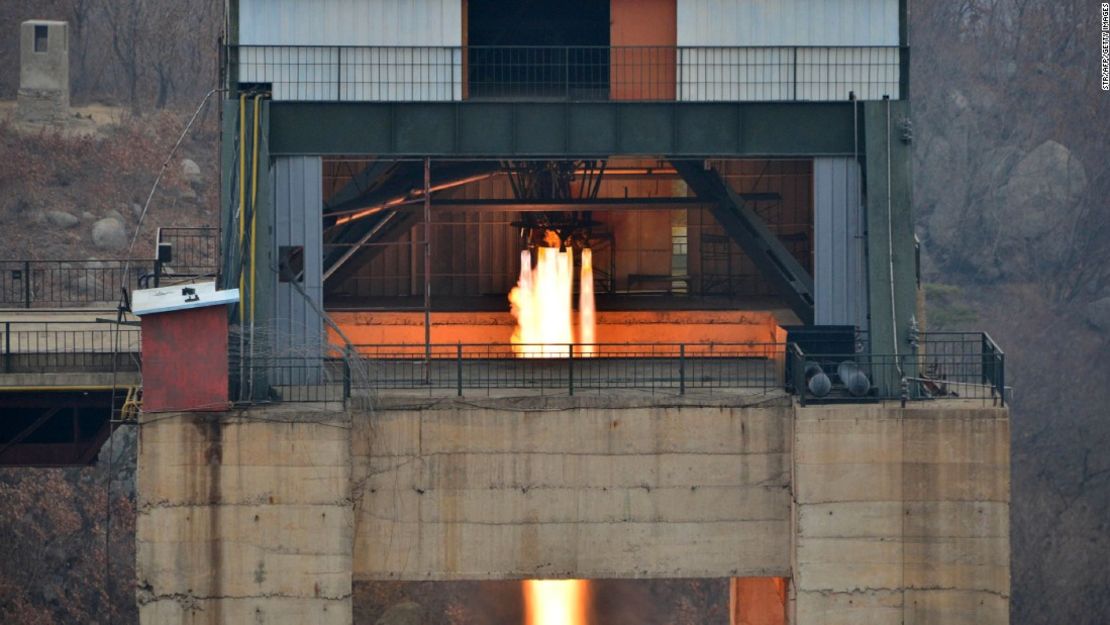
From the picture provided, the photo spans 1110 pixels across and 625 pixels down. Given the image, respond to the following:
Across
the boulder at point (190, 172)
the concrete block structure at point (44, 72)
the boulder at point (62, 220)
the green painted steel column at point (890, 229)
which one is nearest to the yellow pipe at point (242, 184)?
the green painted steel column at point (890, 229)

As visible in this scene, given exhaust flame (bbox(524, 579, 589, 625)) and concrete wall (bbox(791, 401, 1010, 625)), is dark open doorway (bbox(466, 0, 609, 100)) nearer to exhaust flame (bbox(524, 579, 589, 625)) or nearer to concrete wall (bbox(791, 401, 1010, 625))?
concrete wall (bbox(791, 401, 1010, 625))

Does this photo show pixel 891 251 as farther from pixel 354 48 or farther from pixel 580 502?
pixel 354 48

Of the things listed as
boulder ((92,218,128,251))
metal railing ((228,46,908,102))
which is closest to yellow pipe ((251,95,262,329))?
metal railing ((228,46,908,102))

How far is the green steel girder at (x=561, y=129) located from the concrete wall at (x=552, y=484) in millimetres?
5398

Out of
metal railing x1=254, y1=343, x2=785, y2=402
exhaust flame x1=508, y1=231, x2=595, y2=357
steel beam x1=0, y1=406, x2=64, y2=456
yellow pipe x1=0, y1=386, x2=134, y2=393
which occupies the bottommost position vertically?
steel beam x1=0, y1=406, x2=64, y2=456

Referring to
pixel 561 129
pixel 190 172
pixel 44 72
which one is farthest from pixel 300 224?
pixel 44 72

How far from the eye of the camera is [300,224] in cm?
3631

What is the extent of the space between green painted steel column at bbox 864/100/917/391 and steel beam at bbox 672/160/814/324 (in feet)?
13.2

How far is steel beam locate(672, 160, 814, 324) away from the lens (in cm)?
4012

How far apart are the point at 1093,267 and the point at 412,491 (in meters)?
91.3

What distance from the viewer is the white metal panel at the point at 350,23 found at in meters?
37.7

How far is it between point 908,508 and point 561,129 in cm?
977

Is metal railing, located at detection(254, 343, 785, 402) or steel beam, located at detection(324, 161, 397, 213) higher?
steel beam, located at detection(324, 161, 397, 213)

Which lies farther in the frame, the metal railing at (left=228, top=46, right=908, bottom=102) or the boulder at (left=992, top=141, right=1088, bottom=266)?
the boulder at (left=992, top=141, right=1088, bottom=266)
